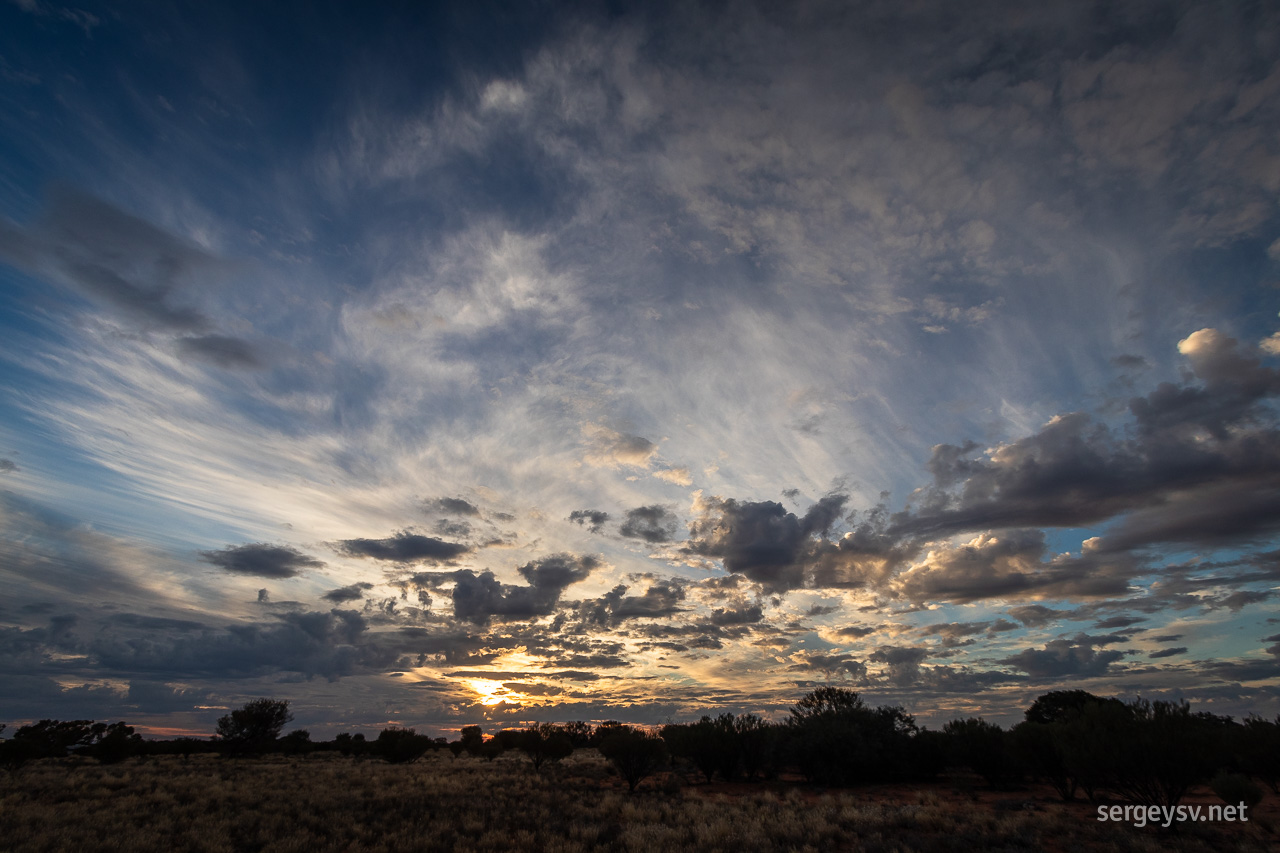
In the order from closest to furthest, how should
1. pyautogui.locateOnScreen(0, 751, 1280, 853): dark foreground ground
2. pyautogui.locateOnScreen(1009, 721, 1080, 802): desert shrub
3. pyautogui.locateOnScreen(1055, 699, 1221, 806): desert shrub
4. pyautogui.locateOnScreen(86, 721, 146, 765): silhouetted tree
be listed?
1. pyautogui.locateOnScreen(0, 751, 1280, 853): dark foreground ground
2. pyautogui.locateOnScreen(1055, 699, 1221, 806): desert shrub
3. pyautogui.locateOnScreen(1009, 721, 1080, 802): desert shrub
4. pyautogui.locateOnScreen(86, 721, 146, 765): silhouetted tree

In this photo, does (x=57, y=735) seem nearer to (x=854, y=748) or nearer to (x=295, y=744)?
(x=295, y=744)

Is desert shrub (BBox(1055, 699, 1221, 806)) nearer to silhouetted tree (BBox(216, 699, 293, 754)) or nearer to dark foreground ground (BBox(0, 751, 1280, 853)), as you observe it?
dark foreground ground (BBox(0, 751, 1280, 853))

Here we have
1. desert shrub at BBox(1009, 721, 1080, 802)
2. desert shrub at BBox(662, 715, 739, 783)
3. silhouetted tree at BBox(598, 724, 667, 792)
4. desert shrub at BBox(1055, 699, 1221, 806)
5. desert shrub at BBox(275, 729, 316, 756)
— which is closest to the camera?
desert shrub at BBox(1055, 699, 1221, 806)

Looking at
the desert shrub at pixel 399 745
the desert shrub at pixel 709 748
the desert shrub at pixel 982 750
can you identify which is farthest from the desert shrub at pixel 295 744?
the desert shrub at pixel 982 750

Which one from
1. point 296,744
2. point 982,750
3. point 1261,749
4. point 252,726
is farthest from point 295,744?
point 1261,749

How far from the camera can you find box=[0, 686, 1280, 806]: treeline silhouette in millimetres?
22562

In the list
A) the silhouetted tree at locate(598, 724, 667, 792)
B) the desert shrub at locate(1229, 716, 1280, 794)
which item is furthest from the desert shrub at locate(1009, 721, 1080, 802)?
the silhouetted tree at locate(598, 724, 667, 792)

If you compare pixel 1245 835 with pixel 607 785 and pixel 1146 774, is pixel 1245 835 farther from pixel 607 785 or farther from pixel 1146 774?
pixel 607 785

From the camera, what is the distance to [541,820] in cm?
2408

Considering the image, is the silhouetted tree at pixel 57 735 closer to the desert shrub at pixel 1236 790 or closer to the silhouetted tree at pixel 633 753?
the silhouetted tree at pixel 633 753

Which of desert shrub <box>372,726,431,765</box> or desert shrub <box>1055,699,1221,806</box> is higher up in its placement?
desert shrub <box>1055,699,1221,806</box>

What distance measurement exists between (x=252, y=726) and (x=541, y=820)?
191ft

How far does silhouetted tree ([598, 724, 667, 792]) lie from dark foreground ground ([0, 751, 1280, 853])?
162 cm

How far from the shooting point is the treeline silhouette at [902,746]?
22562mm
